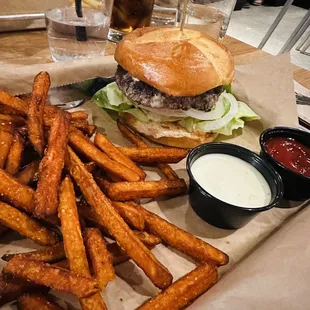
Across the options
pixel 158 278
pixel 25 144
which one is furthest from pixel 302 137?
pixel 25 144

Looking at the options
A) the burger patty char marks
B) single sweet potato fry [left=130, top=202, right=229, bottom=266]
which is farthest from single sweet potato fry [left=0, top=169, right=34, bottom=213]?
the burger patty char marks

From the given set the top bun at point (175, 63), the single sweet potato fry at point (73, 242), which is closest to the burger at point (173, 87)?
the top bun at point (175, 63)

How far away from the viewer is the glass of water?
92.0 inches

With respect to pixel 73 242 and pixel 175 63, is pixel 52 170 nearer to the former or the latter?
pixel 73 242

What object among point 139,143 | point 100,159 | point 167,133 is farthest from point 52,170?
point 167,133

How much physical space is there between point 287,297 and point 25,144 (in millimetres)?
1102

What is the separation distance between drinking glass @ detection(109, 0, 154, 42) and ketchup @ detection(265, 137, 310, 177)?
1.51 metres

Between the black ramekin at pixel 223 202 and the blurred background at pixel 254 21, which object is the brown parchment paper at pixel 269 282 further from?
the blurred background at pixel 254 21

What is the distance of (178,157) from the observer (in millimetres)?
1682

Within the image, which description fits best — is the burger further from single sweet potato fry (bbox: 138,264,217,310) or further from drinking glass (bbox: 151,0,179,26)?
drinking glass (bbox: 151,0,179,26)

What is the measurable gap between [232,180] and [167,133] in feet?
1.71

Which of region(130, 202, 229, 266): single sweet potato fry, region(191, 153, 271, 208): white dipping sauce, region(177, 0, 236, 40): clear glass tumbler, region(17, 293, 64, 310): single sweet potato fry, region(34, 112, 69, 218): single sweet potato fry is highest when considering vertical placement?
region(34, 112, 69, 218): single sweet potato fry

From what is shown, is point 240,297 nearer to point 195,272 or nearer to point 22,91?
point 195,272

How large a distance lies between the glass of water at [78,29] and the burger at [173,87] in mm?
440
